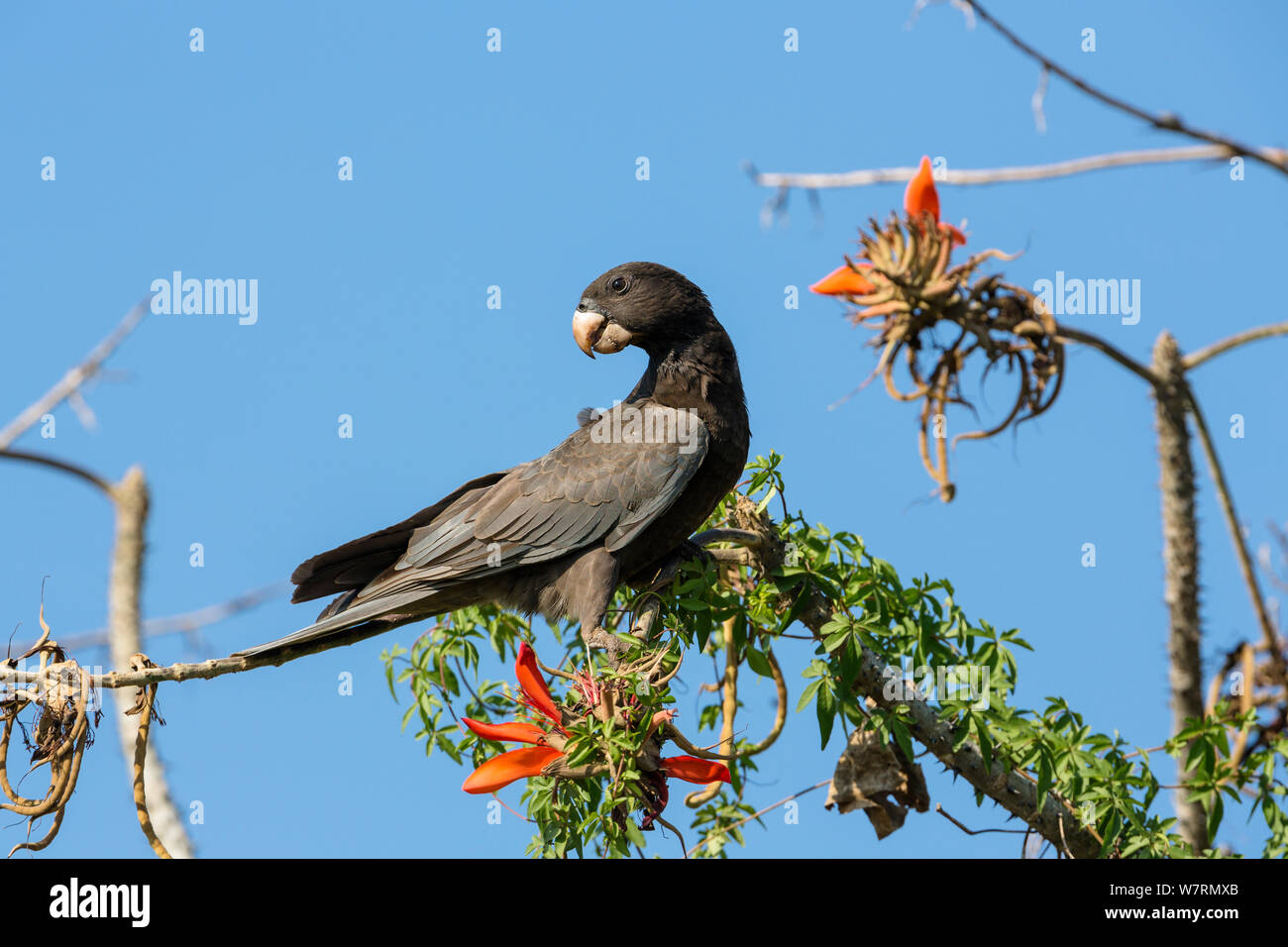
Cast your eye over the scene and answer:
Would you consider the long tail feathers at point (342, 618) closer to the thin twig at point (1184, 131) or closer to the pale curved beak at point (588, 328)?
the pale curved beak at point (588, 328)

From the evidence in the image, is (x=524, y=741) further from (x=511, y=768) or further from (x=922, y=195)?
(x=922, y=195)

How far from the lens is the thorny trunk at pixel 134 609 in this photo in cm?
584

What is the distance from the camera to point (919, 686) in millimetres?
4867

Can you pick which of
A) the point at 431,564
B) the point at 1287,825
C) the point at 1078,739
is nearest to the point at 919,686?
the point at 1078,739

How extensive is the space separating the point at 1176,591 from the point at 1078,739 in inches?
28.7

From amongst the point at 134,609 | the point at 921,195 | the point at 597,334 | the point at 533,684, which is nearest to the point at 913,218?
the point at 921,195

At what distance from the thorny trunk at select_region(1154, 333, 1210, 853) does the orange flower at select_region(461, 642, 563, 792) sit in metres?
2.41

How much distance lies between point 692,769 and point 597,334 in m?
2.49

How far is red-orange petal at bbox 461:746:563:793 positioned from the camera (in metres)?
4.23

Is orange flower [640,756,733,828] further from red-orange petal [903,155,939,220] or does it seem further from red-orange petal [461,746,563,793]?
red-orange petal [903,155,939,220]

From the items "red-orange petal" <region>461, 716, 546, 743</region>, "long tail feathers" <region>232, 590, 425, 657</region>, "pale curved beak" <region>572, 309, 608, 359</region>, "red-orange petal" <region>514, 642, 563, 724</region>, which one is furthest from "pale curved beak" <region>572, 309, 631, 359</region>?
"red-orange petal" <region>461, 716, 546, 743</region>

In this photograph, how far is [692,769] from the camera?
169 inches

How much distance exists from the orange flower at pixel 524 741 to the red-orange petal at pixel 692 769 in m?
0.40
